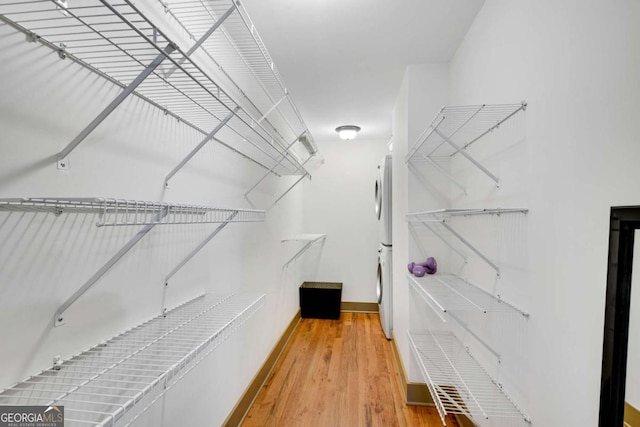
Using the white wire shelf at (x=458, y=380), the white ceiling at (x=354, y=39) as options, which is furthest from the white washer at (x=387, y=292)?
the white ceiling at (x=354, y=39)

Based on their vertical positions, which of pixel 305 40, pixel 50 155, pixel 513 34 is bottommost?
pixel 50 155

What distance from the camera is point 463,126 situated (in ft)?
5.19

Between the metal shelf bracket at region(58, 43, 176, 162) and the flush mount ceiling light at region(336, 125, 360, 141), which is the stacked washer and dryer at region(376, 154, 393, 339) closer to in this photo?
the flush mount ceiling light at region(336, 125, 360, 141)

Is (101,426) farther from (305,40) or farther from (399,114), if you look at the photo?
(399,114)

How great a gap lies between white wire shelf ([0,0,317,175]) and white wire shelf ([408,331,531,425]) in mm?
1502

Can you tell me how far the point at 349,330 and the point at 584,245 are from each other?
→ 3.00 meters

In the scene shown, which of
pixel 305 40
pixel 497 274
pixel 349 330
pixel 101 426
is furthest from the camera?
pixel 349 330

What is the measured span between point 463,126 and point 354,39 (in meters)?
0.89

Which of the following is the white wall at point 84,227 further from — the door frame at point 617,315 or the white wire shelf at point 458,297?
the door frame at point 617,315

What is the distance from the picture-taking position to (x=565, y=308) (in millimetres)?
960

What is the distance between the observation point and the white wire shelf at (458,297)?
4.44 ft

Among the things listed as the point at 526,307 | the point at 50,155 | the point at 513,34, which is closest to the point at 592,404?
the point at 526,307

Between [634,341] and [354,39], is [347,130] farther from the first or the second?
[634,341]

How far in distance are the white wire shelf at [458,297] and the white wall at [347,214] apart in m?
2.16
